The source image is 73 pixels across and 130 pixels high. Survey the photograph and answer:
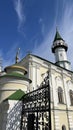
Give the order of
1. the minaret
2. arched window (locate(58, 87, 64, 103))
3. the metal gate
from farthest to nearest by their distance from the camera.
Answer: the minaret → arched window (locate(58, 87, 64, 103)) → the metal gate

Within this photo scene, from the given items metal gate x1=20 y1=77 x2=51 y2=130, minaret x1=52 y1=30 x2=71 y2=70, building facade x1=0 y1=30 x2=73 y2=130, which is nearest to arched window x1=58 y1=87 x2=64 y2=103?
building facade x1=0 y1=30 x2=73 y2=130

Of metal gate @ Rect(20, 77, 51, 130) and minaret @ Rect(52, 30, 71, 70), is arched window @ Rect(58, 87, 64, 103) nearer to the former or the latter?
minaret @ Rect(52, 30, 71, 70)

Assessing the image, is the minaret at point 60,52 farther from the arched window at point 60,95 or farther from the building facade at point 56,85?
the arched window at point 60,95

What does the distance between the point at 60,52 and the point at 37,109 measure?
2424 cm

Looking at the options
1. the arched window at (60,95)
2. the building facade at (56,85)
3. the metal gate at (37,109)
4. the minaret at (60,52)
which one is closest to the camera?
the metal gate at (37,109)

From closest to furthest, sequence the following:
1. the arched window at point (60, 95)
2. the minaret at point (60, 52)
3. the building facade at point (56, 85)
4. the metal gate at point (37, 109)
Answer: the metal gate at point (37, 109), the building facade at point (56, 85), the arched window at point (60, 95), the minaret at point (60, 52)

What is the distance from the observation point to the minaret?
2799 centimetres

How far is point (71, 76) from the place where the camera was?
24.2m

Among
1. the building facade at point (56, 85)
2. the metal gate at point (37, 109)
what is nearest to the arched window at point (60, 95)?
the building facade at point (56, 85)

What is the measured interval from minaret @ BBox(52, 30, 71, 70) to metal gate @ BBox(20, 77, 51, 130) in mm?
20577

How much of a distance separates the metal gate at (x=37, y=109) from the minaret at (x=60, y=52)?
810 inches

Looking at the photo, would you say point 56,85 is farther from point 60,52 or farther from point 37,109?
point 37,109

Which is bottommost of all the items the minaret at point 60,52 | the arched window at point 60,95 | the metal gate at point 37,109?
the metal gate at point 37,109

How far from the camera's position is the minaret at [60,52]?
27991 mm
